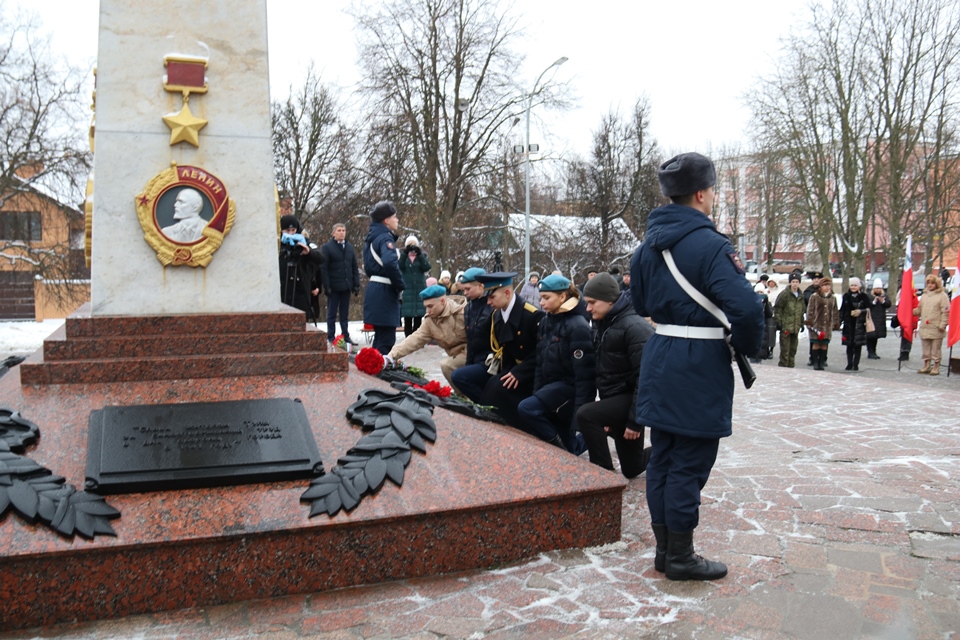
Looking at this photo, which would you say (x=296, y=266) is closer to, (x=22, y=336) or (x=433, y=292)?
(x=433, y=292)

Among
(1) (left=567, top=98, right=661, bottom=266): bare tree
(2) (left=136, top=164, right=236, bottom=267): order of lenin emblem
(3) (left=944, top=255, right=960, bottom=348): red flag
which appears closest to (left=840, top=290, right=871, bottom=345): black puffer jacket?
(3) (left=944, top=255, right=960, bottom=348): red flag

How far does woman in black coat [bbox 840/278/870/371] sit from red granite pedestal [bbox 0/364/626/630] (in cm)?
1163

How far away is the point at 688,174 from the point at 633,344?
1.56 metres

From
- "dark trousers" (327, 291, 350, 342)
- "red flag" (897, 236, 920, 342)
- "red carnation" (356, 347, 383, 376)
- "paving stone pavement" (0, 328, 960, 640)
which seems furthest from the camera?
"red flag" (897, 236, 920, 342)

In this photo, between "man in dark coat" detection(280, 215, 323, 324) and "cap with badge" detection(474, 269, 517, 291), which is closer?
"cap with badge" detection(474, 269, 517, 291)

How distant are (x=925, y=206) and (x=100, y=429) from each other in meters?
32.2

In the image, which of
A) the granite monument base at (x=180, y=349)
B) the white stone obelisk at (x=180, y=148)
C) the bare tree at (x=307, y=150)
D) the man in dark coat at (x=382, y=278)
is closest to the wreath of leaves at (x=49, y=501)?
the granite monument base at (x=180, y=349)

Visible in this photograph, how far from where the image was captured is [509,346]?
6.47 m

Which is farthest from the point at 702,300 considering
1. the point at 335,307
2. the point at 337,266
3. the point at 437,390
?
the point at 335,307

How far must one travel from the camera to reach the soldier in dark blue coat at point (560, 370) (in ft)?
18.4

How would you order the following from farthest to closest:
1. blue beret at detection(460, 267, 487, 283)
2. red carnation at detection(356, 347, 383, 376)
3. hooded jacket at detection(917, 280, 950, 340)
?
hooded jacket at detection(917, 280, 950, 340)
blue beret at detection(460, 267, 487, 283)
red carnation at detection(356, 347, 383, 376)

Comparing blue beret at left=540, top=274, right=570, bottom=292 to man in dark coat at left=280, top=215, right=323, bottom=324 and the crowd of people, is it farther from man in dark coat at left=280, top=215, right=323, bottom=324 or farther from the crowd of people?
man in dark coat at left=280, top=215, right=323, bottom=324

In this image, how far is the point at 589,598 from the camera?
358 centimetres

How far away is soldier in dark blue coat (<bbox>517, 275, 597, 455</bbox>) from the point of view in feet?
18.4
